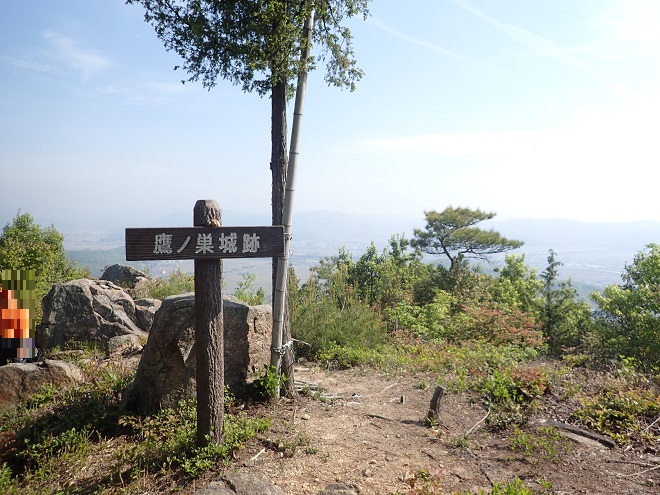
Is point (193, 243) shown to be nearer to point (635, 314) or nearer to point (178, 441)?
point (178, 441)

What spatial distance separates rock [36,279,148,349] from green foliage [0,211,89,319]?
0.90 m

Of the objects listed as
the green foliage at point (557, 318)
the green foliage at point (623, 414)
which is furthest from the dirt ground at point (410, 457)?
the green foliage at point (557, 318)

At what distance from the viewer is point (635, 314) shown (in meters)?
10.7

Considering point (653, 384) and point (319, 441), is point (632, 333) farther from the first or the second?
point (319, 441)

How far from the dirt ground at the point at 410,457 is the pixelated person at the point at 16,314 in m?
3.37

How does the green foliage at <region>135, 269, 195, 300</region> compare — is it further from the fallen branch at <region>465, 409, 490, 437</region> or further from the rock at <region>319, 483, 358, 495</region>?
the rock at <region>319, 483, 358, 495</region>

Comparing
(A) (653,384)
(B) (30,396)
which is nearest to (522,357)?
(A) (653,384)

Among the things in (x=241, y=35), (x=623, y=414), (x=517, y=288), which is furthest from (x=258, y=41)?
(x=517, y=288)

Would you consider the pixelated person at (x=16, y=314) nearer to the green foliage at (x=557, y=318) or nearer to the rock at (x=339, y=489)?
the rock at (x=339, y=489)

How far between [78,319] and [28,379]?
105 inches

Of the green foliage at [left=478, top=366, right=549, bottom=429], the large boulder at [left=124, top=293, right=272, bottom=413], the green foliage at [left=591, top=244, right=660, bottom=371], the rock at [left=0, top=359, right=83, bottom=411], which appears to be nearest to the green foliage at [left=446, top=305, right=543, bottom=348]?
the green foliage at [left=591, top=244, right=660, bottom=371]

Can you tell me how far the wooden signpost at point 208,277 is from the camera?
3.38 metres

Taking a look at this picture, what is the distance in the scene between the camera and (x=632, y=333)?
10.6 metres

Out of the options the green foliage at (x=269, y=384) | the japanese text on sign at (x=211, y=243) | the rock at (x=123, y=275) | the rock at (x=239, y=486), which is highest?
the japanese text on sign at (x=211, y=243)
